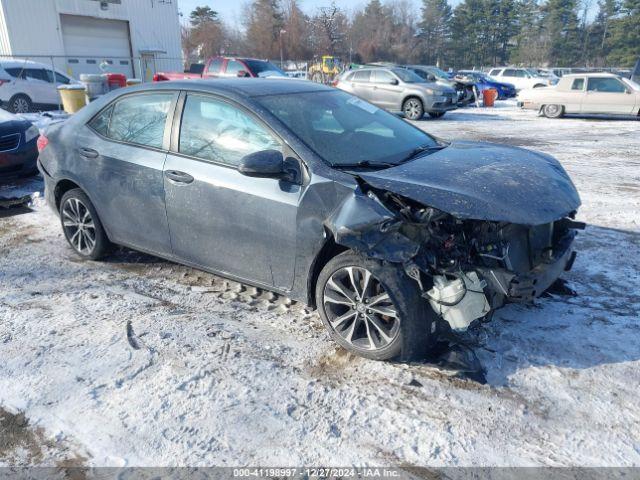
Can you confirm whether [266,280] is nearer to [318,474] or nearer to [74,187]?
[318,474]

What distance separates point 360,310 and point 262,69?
632 inches

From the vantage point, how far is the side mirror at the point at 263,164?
10.8 feet

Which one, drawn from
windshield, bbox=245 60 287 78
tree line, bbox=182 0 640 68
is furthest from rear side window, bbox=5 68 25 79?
tree line, bbox=182 0 640 68

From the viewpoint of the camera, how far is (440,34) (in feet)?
237

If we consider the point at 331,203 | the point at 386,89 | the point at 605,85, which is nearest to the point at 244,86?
the point at 331,203

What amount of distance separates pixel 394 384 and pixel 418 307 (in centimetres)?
48

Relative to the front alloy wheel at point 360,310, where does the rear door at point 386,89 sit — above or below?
above

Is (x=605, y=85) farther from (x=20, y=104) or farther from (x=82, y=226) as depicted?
(x=20, y=104)

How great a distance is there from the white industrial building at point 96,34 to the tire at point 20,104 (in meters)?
8.58

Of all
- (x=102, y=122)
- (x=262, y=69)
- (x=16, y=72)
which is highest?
(x=262, y=69)

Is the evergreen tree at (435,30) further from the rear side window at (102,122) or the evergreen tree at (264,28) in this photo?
the rear side window at (102,122)

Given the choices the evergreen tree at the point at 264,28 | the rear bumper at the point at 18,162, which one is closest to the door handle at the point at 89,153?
the rear bumper at the point at 18,162

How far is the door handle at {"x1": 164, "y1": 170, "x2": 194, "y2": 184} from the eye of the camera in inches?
151

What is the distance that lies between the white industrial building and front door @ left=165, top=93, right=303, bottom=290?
25.2 meters
